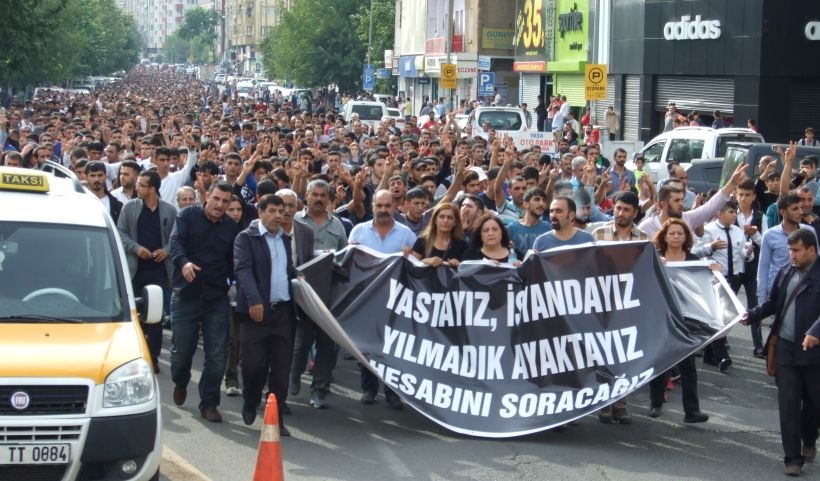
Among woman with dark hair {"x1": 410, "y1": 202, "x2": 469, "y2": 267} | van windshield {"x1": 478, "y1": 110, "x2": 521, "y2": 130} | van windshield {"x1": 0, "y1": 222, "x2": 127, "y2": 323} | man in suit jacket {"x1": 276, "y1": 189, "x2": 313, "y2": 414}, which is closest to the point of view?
van windshield {"x1": 0, "y1": 222, "x2": 127, "y2": 323}

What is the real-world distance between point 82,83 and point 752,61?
7903cm

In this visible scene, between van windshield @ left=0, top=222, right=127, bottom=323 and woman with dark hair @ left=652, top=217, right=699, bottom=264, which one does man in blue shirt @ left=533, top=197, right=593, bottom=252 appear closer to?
woman with dark hair @ left=652, top=217, right=699, bottom=264

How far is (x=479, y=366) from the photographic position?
32.4 ft

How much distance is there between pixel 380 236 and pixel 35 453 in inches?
179

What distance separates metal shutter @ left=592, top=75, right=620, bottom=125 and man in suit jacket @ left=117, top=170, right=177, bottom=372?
33.0 metres

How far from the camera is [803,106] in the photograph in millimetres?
33938

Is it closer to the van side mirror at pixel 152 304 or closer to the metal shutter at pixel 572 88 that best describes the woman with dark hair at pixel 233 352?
the van side mirror at pixel 152 304

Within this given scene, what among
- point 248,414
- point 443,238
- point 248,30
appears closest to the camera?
point 248,414

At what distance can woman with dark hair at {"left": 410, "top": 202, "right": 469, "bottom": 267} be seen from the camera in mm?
10320

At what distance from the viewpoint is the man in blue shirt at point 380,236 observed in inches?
426

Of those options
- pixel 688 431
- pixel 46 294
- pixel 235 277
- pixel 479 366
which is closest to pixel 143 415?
pixel 46 294

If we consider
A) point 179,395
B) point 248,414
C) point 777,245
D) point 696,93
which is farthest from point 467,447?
point 696,93

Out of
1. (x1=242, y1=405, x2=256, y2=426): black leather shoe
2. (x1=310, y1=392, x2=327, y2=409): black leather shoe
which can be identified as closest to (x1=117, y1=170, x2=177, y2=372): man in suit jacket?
(x1=310, y1=392, x2=327, y2=409): black leather shoe

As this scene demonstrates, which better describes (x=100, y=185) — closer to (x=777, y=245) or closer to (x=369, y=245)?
(x=369, y=245)
